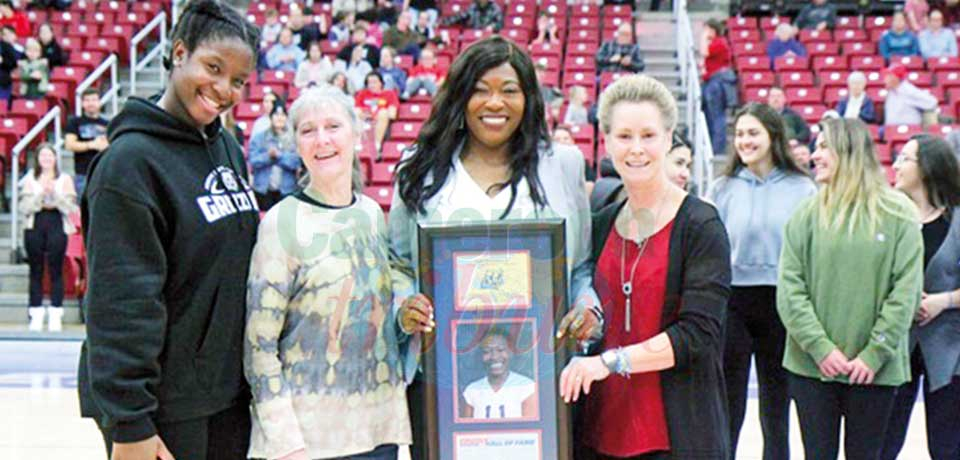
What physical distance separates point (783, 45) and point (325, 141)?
11.4m

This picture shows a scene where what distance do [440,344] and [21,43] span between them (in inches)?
466

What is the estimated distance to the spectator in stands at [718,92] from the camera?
38.3ft

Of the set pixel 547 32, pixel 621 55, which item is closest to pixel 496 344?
pixel 621 55

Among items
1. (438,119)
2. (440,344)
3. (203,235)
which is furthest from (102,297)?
(438,119)

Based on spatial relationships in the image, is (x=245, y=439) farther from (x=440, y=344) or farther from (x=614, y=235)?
(x=614, y=235)

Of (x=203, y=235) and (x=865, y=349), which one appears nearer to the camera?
(x=203, y=235)

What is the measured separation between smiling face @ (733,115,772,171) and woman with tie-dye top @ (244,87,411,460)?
2.29m

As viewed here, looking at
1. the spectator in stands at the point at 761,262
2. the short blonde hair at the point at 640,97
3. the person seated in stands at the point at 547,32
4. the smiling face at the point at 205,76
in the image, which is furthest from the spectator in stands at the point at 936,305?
the person seated in stands at the point at 547,32

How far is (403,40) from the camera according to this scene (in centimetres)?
1323

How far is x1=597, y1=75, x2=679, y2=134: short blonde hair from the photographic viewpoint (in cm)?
283

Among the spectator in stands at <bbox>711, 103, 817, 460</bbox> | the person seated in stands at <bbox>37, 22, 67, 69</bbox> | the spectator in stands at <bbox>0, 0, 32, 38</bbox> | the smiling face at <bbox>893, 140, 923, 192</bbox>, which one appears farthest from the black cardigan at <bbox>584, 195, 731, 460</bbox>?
the spectator in stands at <bbox>0, 0, 32, 38</bbox>

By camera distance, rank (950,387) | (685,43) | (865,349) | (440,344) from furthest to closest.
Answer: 1. (685,43)
2. (950,387)
3. (865,349)
4. (440,344)

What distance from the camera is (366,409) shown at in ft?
8.94

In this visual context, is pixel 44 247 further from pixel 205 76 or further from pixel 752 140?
pixel 205 76
